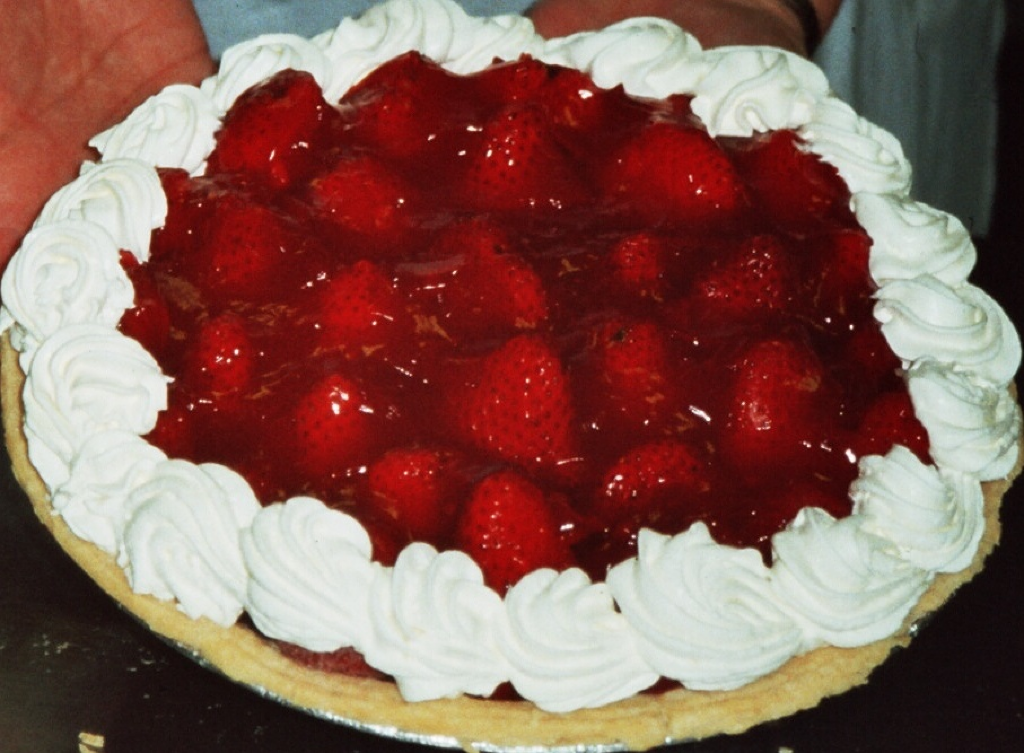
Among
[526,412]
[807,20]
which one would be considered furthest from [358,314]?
[807,20]

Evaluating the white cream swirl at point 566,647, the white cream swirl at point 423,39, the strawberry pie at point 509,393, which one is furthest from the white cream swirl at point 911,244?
the white cream swirl at point 566,647

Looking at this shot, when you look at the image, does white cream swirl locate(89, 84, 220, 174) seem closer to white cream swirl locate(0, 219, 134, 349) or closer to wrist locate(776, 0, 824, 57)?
white cream swirl locate(0, 219, 134, 349)

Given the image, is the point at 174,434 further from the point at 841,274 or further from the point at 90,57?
the point at 90,57

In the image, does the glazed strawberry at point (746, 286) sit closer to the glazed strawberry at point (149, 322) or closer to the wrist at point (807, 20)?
the glazed strawberry at point (149, 322)

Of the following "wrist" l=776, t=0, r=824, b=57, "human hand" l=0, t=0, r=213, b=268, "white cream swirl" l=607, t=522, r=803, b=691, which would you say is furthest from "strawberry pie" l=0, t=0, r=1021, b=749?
"wrist" l=776, t=0, r=824, b=57

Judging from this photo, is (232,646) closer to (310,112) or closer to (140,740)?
(140,740)

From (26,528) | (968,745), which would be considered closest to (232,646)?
(26,528)
